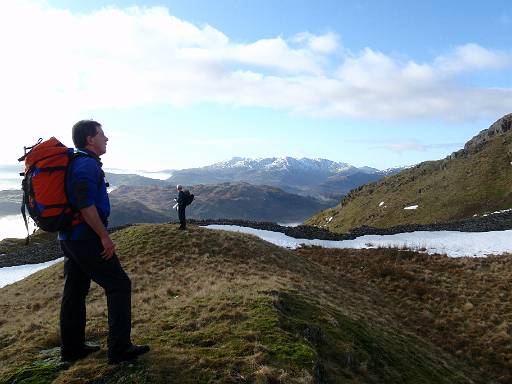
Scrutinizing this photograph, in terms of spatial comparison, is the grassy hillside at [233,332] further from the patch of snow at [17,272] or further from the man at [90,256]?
the patch of snow at [17,272]

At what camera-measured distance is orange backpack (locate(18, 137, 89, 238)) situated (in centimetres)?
750

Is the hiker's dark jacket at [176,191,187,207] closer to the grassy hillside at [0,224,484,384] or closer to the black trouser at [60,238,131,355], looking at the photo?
the grassy hillside at [0,224,484,384]

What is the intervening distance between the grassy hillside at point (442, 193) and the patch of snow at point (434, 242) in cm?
4463

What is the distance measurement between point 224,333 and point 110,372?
136 inches

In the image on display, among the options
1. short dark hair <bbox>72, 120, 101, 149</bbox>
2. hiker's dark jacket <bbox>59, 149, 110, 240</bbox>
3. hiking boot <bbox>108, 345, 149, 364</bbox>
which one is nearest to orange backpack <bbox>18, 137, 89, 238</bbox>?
hiker's dark jacket <bbox>59, 149, 110, 240</bbox>

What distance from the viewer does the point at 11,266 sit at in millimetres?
37719

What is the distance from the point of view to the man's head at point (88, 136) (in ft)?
27.0

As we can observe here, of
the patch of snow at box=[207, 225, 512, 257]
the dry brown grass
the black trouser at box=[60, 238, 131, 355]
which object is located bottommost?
the dry brown grass

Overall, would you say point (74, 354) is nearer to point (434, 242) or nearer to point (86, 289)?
point (86, 289)

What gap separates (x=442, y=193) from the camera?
98.9 meters

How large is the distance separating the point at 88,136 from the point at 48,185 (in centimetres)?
127

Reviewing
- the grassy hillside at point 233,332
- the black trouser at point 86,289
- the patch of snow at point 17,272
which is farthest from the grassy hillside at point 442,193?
the black trouser at point 86,289

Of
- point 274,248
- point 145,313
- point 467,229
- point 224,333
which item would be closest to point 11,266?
point 274,248

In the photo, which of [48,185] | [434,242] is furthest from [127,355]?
[434,242]
